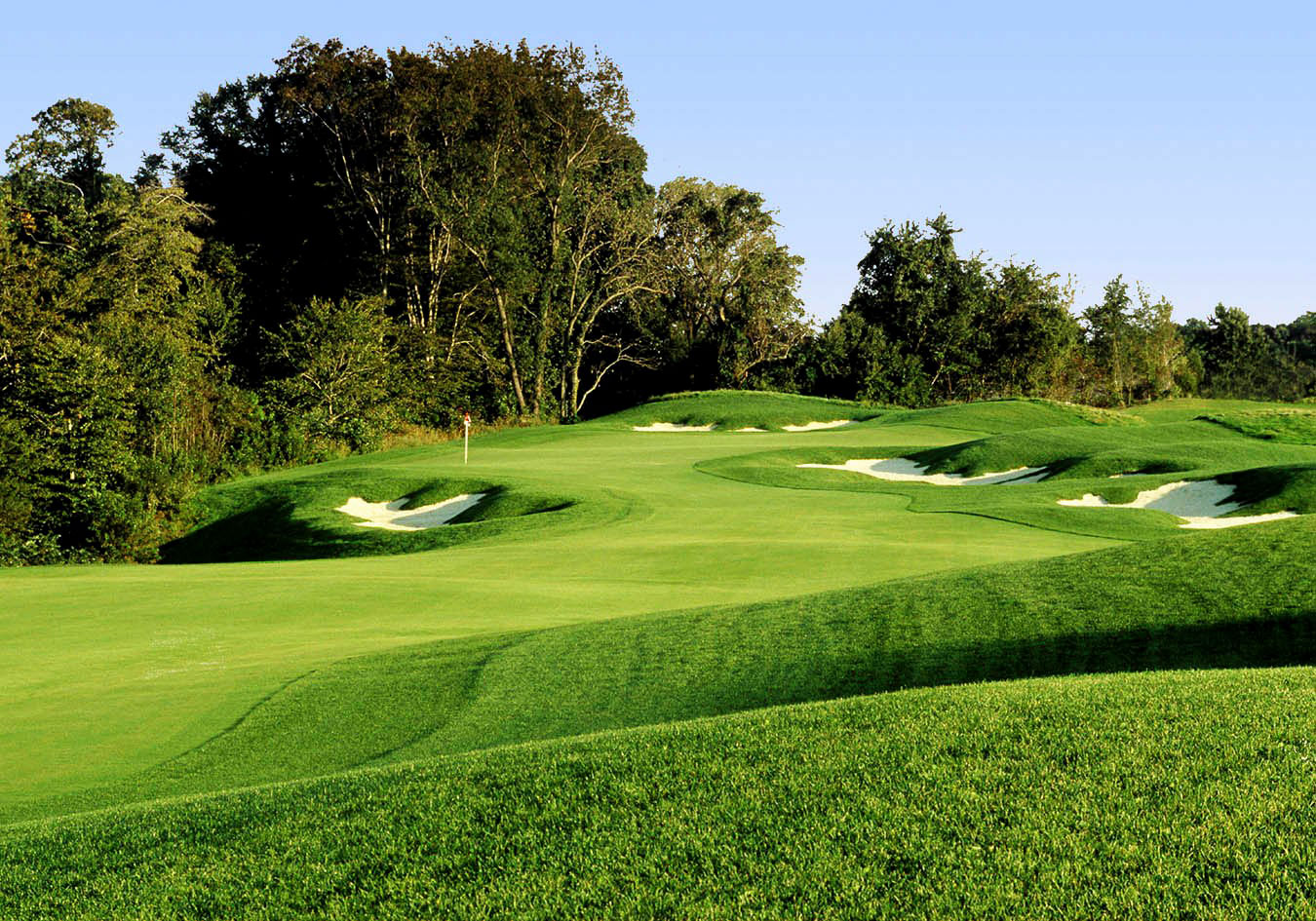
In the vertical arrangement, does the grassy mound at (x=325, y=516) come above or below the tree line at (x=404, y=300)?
below

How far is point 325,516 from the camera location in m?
23.8

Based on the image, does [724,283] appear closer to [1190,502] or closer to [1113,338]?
[1113,338]

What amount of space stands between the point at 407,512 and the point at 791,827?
2109 centimetres

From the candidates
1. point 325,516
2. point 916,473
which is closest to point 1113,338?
point 916,473

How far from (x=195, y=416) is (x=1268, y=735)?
33805 mm

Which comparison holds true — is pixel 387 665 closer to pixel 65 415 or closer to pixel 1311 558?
pixel 1311 558

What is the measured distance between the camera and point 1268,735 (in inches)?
201

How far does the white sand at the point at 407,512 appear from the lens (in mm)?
23603

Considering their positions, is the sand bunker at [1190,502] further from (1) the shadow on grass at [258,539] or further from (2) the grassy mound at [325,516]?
(1) the shadow on grass at [258,539]

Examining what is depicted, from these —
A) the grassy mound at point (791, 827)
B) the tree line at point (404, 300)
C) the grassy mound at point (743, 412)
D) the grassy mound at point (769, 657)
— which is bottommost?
the grassy mound at point (769, 657)

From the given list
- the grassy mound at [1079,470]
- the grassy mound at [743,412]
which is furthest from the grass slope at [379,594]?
the grassy mound at [743,412]

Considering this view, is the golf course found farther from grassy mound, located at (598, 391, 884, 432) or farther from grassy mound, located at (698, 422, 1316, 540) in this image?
grassy mound, located at (598, 391, 884, 432)

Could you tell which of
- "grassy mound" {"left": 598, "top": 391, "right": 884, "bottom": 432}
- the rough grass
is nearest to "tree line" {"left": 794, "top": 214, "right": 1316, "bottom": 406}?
"grassy mound" {"left": 598, "top": 391, "right": 884, "bottom": 432}

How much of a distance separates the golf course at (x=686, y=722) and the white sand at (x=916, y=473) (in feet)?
22.8
